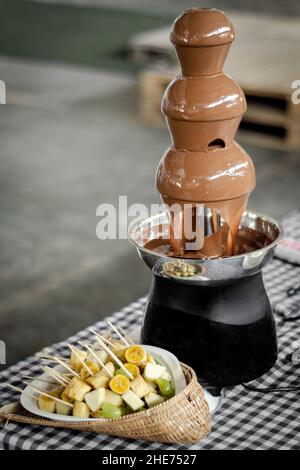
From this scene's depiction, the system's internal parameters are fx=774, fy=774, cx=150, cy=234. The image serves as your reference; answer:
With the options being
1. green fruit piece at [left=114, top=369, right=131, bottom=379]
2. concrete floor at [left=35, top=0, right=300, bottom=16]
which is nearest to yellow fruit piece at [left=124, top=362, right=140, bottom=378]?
green fruit piece at [left=114, top=369, right=131, bottom=379]

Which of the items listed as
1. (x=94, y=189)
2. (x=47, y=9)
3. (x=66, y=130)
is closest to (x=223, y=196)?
(x=94, y=189)

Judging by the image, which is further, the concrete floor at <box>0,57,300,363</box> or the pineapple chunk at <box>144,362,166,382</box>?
the concrete floor at <box>0,57,300,363</box>

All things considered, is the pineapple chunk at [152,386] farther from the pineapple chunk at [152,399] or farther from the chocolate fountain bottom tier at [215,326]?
the chocolate fountain bottom tier at [215,326]

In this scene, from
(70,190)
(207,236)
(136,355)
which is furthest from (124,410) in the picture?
(70,190)

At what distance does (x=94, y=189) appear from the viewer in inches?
213

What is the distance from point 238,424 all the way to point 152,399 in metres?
0.24

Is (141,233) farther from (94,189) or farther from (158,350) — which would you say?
(94,189)

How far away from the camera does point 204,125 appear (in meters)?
1.66

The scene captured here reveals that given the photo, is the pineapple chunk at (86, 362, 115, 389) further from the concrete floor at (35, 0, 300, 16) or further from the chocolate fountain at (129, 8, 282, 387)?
the concrete floor at (35, 0, 300, 16)

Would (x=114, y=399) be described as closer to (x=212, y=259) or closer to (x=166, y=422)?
(x=166, y=422)

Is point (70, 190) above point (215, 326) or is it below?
below

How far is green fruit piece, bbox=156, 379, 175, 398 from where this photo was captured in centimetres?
158

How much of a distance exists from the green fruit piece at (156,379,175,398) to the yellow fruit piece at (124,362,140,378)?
46mm

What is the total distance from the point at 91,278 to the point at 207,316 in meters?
2.50
